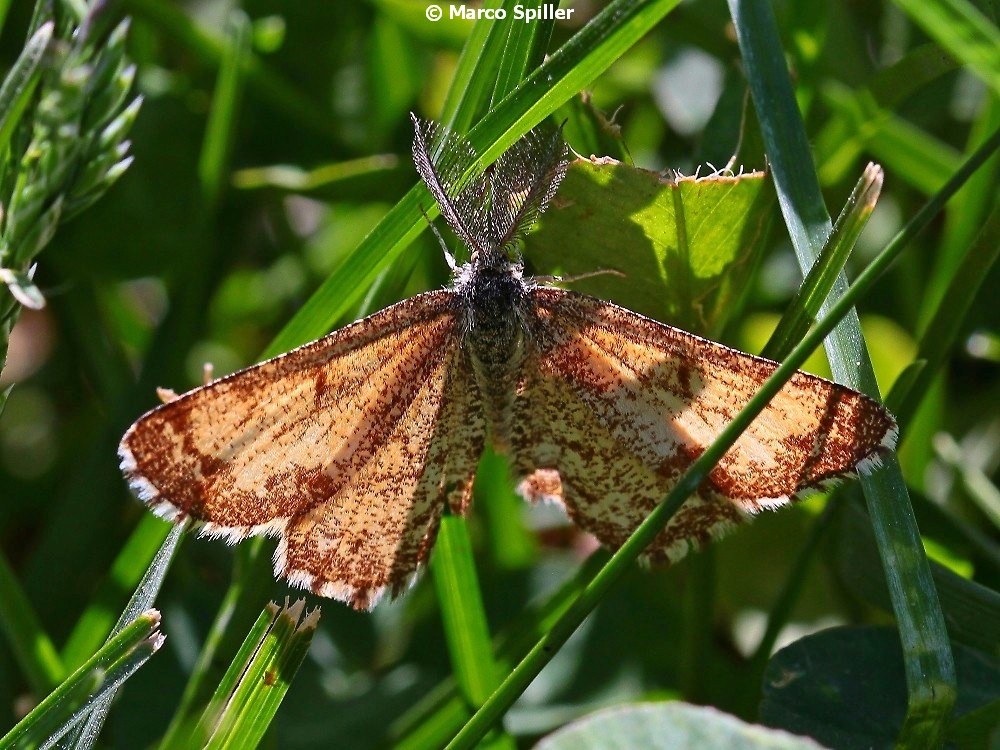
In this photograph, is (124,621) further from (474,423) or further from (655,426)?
(655,426)

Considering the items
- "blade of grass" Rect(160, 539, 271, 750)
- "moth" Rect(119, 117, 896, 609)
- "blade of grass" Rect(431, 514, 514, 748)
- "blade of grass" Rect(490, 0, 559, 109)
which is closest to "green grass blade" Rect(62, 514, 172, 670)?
"blade of grass" Rect(160, 539, 271, 750)

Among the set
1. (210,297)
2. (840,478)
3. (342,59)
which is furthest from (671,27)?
(840,478)

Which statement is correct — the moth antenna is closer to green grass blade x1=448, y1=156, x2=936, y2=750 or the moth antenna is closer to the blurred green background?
the blurred green background

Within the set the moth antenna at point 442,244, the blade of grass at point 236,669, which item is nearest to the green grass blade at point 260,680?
the blade of grass at point 236,669

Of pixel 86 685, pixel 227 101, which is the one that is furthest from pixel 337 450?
pixel 227 101

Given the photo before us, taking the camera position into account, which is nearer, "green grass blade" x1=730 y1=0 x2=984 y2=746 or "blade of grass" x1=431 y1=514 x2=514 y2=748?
"green grass blade" x1=730 y1=0 x2=984 y2=746

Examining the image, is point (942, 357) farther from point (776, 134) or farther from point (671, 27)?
point (671, 27)
